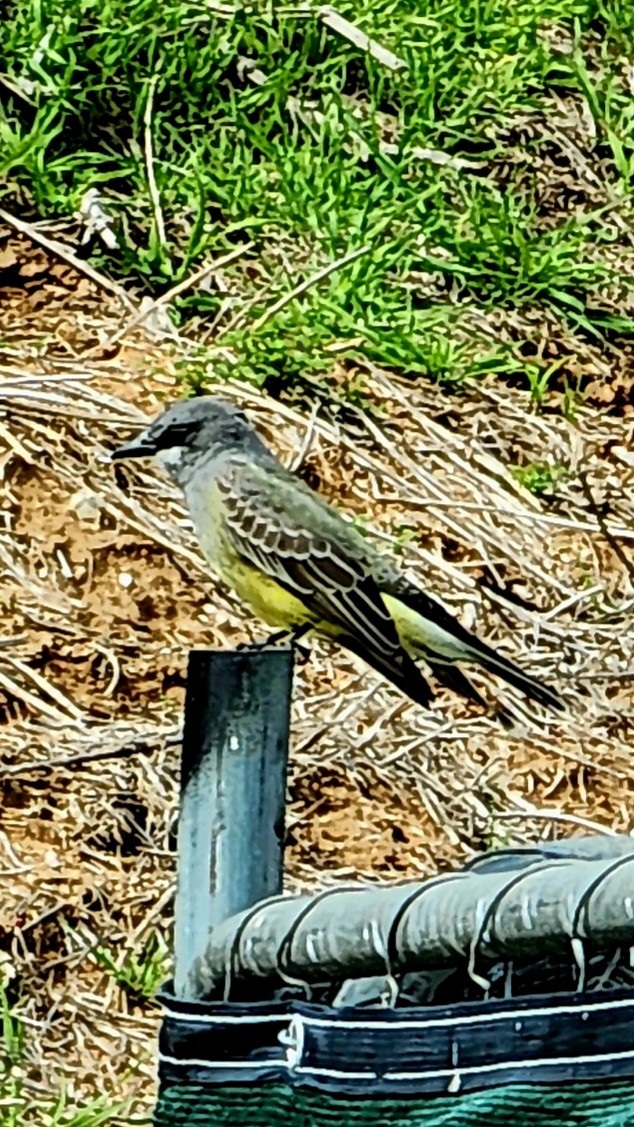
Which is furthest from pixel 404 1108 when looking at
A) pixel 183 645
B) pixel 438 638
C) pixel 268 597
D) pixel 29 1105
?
pixel 183 645

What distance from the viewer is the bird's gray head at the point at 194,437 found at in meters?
5.10

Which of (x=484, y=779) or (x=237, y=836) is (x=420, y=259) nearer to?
(x=484, y=779)

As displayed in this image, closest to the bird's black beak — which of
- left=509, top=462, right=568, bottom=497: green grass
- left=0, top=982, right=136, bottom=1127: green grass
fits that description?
left=0, top=982, right=136, bottom=1127: green grass

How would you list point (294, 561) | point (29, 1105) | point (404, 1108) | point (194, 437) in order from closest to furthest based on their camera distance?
1. point (404, 1108)
2. point (29, 1105)
3. point (294, 561)
4. point (194, 437)

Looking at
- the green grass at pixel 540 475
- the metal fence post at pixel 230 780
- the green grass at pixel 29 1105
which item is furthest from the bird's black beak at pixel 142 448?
the metal fence post at pixel 230 780

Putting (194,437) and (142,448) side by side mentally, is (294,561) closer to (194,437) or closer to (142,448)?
(194,437)

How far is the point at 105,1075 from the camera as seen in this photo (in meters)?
4.72

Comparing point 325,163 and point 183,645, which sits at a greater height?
point 325,163

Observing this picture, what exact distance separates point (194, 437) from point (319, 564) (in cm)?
51

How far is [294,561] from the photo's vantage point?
479 centimetres

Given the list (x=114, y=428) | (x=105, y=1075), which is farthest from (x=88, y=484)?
(x=105, y=1075)

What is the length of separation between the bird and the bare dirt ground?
37 cm

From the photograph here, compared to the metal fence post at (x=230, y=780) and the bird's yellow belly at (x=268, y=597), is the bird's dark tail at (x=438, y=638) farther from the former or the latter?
the metal fence post at (x=230, y=780)

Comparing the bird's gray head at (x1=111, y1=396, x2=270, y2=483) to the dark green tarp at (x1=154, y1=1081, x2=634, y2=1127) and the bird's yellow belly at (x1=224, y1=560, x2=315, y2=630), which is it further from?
the dark green tarp at (x1=154, y1=1081, x2=634, y2=1127)
